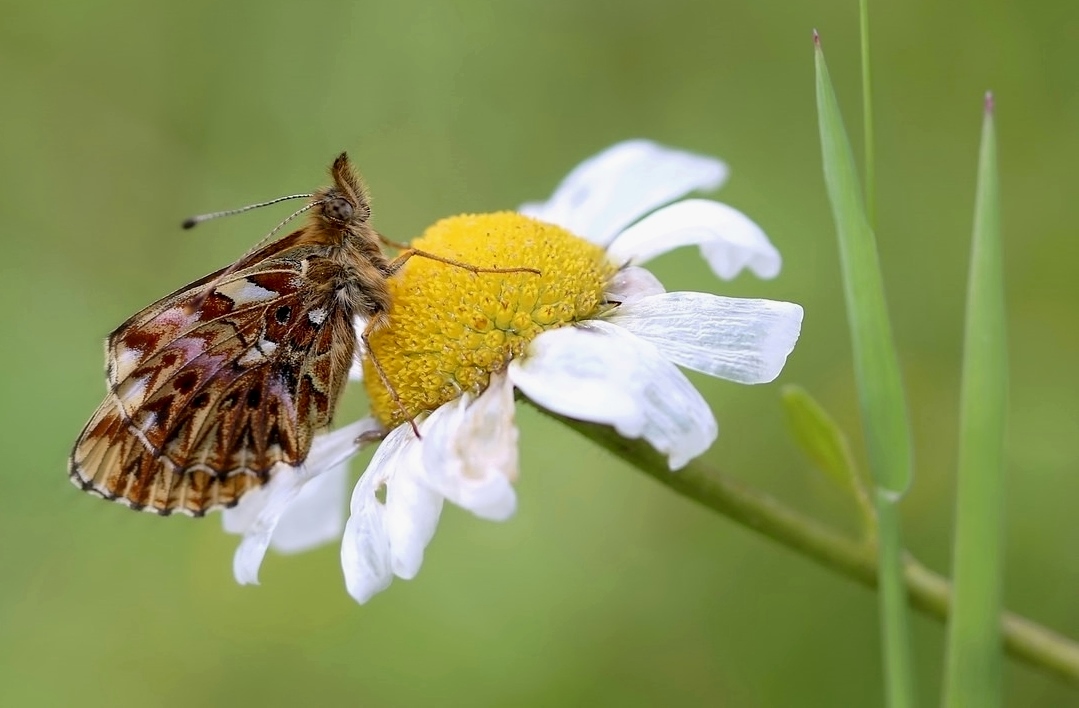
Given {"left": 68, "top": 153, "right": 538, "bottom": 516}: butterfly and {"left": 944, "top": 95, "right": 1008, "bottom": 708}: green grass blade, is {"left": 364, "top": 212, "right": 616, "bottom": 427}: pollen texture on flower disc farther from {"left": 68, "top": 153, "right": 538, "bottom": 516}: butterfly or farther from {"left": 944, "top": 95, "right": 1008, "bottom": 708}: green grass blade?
{"left": 944, "top": 95, "right": 1008, "bottom": 708}: green grass blade

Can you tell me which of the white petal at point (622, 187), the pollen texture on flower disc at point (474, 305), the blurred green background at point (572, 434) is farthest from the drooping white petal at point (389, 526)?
the blurred green background at point (572, 434)

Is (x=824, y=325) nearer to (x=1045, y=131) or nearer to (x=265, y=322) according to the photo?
(x=1045, y=131)

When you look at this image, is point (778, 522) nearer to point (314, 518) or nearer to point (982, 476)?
point (982, 476)

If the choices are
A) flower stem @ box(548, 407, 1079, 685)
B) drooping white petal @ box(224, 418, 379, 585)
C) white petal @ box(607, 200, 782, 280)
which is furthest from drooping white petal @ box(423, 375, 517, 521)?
white petal @ box(607, 200, 782, 280)

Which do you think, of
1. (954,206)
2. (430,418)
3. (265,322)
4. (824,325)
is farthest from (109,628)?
(954,206)

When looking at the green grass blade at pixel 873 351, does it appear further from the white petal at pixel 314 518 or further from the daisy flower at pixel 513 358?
the white petal at pixel 314 518

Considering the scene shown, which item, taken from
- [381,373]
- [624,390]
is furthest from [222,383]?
[624,390]
